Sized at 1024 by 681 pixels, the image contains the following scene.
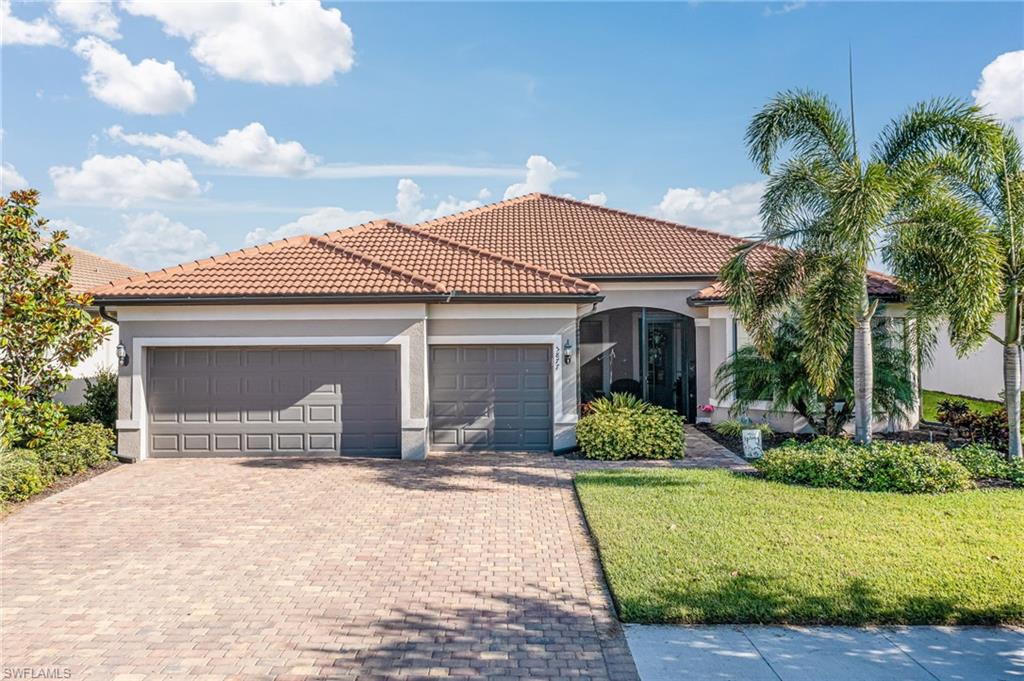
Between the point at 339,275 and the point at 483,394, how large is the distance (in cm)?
397

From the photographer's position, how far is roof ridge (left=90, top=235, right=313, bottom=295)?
42.0ft

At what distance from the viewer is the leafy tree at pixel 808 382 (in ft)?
41.4

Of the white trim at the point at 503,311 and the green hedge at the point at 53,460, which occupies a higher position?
the white trim at the point at 503,311

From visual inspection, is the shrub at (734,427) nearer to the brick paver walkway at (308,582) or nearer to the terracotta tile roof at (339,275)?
the terracotta tile roof at (339,275)

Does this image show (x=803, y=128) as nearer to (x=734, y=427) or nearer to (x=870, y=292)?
(x=870, y=292)

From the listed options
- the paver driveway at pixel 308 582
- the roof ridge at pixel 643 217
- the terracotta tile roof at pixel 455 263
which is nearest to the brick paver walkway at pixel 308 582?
the paver driveway at pixel 308 582

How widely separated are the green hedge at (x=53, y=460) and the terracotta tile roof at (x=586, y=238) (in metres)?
10.6

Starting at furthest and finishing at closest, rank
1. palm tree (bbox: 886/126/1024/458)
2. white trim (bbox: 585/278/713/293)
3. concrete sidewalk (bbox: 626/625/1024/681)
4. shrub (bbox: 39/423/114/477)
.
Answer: white trim (bbox: 585/278/713/293) < shrub (bbox: 39/423/114/477) < palm tree (bbox: 886/126/1024/458) < concrete sidewalk (bbox: 626/625/1024/681)

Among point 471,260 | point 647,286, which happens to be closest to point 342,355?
point 471,260

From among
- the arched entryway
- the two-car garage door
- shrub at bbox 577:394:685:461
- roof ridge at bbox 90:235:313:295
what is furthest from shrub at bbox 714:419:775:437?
roof ridge at bbox 90:235:313:295

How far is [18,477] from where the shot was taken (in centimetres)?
947

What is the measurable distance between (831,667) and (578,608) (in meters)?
2.10

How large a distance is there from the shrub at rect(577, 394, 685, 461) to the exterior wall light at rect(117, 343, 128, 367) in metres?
9.39

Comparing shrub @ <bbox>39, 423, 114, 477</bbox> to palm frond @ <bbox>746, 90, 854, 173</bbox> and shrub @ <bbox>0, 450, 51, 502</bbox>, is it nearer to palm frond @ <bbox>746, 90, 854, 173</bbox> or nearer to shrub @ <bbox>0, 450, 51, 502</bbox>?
shrub @ <bbox>0, 450, 51, 502</bbox>
